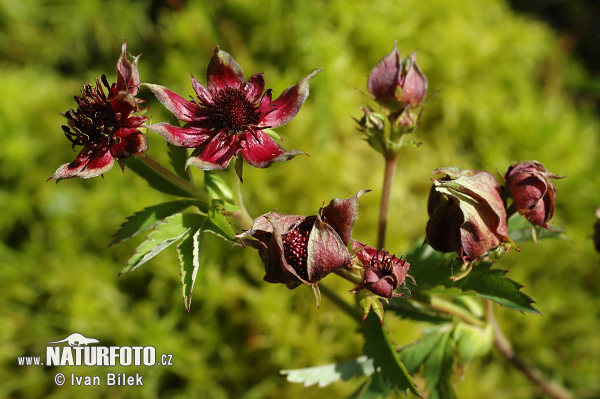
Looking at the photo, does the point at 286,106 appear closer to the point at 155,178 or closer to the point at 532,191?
the point at 155,178

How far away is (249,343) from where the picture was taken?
2203mm

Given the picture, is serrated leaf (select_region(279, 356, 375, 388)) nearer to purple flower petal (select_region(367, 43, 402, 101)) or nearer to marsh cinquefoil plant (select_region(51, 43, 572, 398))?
marsh cinquefoil plant (select_region(51, 43, 572, 398))

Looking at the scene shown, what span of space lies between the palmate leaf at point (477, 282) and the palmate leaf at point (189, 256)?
0.46 metres

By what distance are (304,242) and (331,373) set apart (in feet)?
1.95

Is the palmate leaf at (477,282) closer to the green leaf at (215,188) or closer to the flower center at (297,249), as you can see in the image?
the flower center at (297,249)

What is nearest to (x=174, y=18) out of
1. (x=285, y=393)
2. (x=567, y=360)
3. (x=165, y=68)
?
(x=165, y=68)

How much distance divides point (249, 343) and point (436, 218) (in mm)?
1448

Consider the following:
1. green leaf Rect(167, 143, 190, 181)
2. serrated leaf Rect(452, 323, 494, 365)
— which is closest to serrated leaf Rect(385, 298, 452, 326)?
serrated leaf Rect(452, 323, 494, 365)

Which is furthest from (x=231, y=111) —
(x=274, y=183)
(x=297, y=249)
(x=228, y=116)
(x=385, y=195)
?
(x=274, y=183)

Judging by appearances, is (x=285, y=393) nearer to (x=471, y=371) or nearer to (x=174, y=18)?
(x=471, y=371)

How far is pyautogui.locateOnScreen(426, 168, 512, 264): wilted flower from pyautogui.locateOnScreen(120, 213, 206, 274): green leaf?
1.60 ft

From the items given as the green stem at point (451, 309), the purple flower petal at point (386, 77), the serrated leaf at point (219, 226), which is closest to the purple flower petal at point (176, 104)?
the serrated leaf at point (219, 226)

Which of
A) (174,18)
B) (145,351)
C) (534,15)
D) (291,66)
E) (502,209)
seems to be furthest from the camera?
(534,15)

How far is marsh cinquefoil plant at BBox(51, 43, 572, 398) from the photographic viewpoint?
2.88 feet
